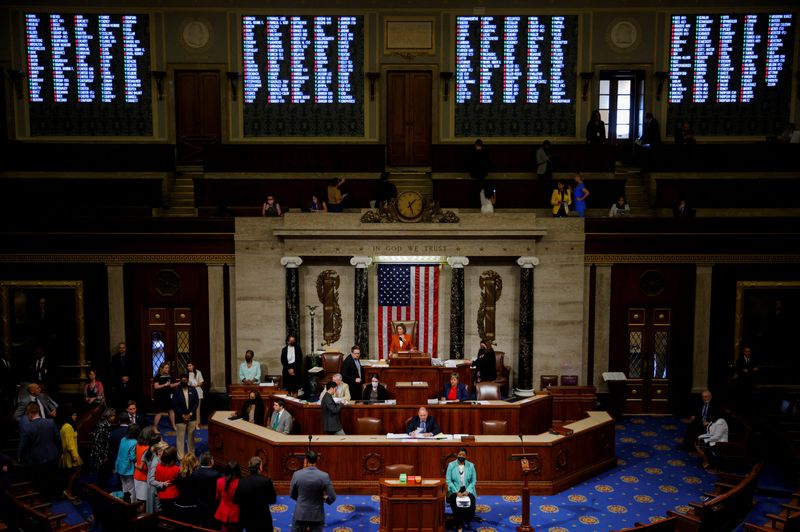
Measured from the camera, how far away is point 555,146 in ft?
61.1

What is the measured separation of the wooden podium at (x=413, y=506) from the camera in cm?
1010

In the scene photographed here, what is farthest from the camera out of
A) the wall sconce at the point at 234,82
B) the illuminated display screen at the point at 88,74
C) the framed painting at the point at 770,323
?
the wall sconce at the point at 234,82

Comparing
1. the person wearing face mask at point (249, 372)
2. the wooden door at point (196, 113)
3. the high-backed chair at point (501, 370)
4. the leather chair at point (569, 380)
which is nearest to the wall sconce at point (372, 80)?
the wooden door at point (196, 113)

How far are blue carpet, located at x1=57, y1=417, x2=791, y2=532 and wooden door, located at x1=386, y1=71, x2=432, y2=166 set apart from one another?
9658 mm

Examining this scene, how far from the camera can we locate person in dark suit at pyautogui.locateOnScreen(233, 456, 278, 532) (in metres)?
9.12

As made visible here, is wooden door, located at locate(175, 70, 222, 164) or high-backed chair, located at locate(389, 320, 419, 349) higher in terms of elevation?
wooden door, located at locate(175, 70, 222, 164)

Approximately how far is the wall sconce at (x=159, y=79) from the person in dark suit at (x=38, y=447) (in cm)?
1050

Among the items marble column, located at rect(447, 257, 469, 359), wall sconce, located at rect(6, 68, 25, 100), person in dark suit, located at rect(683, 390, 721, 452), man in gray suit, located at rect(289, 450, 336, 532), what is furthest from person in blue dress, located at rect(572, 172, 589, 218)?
wall sconce, located at rect(6, 68, 25, 100)

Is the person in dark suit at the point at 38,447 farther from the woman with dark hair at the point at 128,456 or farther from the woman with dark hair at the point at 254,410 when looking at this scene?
the woman with dark hair at the point at 254,410

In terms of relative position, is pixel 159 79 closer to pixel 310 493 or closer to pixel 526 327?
pixel 526 327

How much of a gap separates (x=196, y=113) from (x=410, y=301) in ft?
26.2

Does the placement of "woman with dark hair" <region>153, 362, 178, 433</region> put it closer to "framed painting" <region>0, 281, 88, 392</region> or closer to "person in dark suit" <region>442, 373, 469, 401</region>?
"framed painting" <region>0, 281, 88, 392</region>

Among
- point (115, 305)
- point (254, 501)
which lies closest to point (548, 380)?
point (254, 501)

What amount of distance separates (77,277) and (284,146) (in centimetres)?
572
